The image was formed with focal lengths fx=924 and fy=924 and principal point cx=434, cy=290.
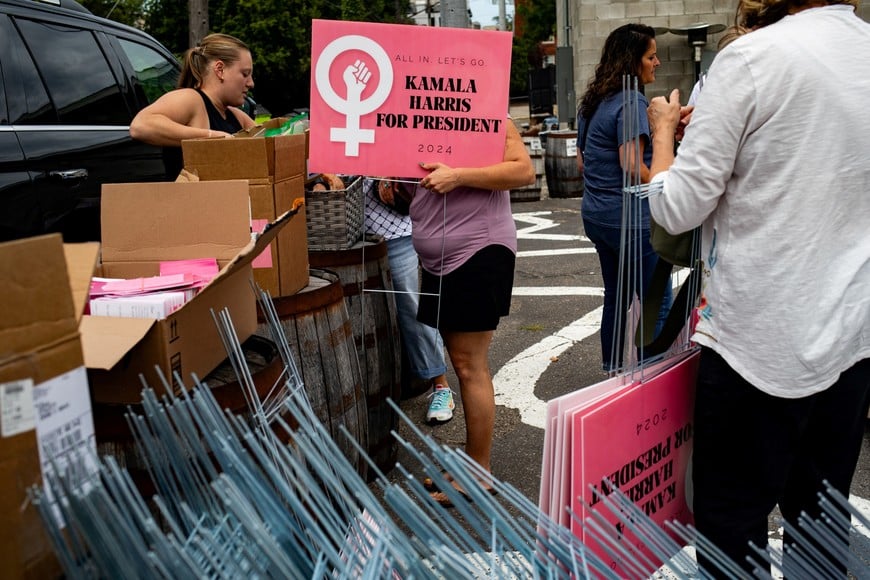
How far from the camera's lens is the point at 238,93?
14.0ft

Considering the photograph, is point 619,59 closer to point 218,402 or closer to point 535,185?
point 218,402

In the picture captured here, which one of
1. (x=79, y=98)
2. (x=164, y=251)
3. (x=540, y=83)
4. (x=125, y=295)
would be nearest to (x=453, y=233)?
(x=164, y=251)

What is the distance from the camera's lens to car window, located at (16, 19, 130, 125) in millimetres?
4504

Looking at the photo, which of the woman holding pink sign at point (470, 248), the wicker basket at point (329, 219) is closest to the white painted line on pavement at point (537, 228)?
the wicker basket at point (329, 219)

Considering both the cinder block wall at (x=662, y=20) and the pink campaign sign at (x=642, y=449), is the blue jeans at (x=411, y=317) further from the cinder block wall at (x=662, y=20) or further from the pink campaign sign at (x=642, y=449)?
the cinder block wall at (x=662, y=20)

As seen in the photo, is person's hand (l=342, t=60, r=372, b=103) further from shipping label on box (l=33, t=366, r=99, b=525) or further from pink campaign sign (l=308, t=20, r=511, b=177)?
shipping label on box (l=33, t=366, r=99, b=525)

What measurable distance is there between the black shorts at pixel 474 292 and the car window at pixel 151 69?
297 centimetres

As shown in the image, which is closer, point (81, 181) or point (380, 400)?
point (380, 400)

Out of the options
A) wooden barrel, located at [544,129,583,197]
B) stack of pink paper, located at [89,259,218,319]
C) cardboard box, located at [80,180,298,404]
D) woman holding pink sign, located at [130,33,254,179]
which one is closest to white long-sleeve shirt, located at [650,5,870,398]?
cardboard box, located at [80,180,298,404]

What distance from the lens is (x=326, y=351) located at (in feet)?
10.3

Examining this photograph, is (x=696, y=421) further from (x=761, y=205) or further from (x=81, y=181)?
(x=81, y=181)

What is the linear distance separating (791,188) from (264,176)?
1805mm

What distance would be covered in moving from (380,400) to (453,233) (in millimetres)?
899

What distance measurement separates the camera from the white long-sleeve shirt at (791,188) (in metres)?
1.88
